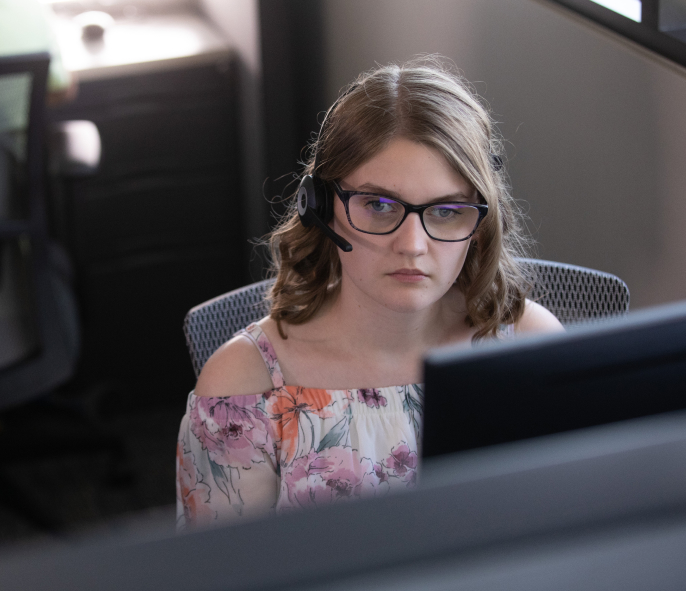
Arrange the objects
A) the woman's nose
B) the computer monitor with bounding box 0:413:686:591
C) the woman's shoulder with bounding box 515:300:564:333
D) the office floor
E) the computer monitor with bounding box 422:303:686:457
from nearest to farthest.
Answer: the computer monitor with bounding box 0:413:686:591
the computer monitor with bounding box 422:303:686:457
the woman's nose
the woman's shoulder with bounding box 515:300:564:333
the office floor

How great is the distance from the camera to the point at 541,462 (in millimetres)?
323

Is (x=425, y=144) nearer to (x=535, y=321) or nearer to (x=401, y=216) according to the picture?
(x=401, y=216)

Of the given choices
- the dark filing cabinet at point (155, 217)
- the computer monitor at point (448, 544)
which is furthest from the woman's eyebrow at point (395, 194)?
the dark filing cabinet at point (155, 217)

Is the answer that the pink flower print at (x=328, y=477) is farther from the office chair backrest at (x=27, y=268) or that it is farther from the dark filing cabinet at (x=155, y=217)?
the dark filing cabinet at (x=155, y=217)

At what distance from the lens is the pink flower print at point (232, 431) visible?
1.03 m

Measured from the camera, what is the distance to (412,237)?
0.97 metres

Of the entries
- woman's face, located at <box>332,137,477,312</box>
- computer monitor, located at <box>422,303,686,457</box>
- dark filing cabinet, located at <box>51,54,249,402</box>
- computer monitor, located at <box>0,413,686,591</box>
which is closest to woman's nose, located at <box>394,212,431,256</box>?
woman's face, located at <box>332,137,477,312</box>

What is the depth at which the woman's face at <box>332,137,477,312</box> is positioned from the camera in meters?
0.98

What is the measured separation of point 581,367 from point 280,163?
191 centimetres

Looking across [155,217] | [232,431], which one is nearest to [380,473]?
[232,431]

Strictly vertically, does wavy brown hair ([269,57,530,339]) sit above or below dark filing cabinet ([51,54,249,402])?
above

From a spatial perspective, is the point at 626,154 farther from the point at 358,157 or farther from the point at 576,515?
the point at 576,515

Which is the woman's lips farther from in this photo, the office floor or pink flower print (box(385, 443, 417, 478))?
the office floor

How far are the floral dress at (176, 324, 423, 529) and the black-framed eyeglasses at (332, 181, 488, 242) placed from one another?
22 centimetres
